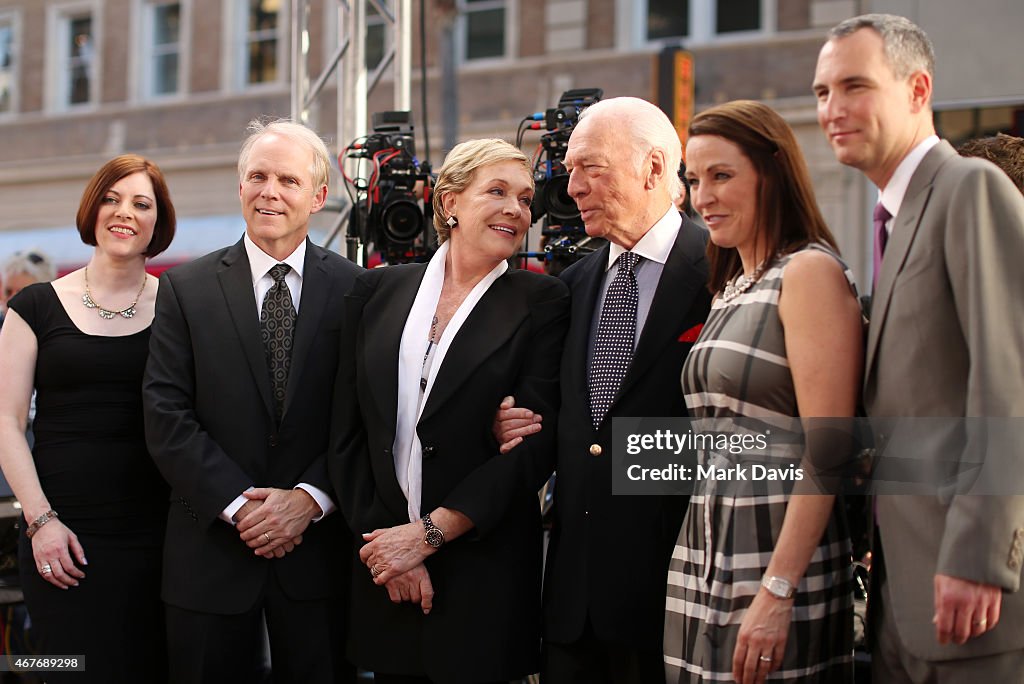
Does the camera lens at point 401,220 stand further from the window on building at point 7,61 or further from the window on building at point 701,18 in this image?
the window on building at point 7,61

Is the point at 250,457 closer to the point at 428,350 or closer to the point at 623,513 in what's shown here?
the point at 428,350

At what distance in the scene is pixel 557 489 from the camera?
2482 millimetres

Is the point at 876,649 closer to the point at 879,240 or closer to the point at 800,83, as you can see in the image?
the point at 879,240

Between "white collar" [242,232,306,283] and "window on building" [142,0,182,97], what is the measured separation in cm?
1389

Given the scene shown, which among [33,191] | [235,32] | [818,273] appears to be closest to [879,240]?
[818,273]

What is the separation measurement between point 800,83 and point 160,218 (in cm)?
1003

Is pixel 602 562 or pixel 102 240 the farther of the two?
pixel 102 240

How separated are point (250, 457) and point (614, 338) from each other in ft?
3.33

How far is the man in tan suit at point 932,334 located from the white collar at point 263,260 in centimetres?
153

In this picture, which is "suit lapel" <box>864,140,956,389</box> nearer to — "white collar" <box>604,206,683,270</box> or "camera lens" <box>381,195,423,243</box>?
"white collar" <box>604,206,683,270</box>

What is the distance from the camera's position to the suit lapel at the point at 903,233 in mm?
1832

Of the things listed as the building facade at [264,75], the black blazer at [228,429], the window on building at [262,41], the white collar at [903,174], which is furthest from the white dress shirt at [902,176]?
the window on building at [262,41]

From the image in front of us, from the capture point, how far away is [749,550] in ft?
6.69

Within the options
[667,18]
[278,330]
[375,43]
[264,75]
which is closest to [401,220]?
[278,330]
